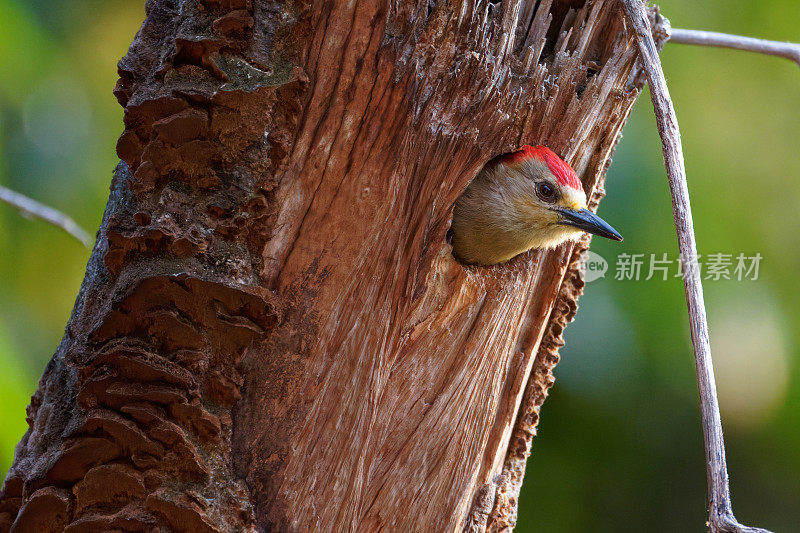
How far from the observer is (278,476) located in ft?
5.02

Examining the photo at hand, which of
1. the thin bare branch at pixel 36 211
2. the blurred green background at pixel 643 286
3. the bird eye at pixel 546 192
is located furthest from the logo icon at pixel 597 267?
the thin bare branch at pixel 36 211

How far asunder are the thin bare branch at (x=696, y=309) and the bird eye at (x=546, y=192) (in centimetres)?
55

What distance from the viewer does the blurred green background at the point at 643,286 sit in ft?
12.2

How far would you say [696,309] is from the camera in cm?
132

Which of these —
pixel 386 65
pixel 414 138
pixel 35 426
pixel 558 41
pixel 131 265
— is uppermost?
pixel 558 41

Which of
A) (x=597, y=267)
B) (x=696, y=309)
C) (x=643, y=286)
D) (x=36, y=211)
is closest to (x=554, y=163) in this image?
(x=696, y=309)

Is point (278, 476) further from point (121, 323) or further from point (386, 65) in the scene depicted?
point (386, 65)

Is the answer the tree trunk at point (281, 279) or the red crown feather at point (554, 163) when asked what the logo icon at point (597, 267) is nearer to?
the red crown feather at point (554, 163)

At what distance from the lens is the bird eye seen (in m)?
2.12

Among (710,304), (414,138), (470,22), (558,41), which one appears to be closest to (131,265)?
(414,138)

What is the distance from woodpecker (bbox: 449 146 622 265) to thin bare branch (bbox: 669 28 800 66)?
0.61m

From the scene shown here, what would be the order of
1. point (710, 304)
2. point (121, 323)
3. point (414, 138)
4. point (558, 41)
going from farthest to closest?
point (710, 304), point (558, 41), point (414, 138), point (121, 323)

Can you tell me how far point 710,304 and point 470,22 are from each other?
2.71 meters

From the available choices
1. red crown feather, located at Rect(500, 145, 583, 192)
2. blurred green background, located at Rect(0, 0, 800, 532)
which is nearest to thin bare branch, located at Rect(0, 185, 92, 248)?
red crown feather, located at Rect(500, 145, 583, 192)
